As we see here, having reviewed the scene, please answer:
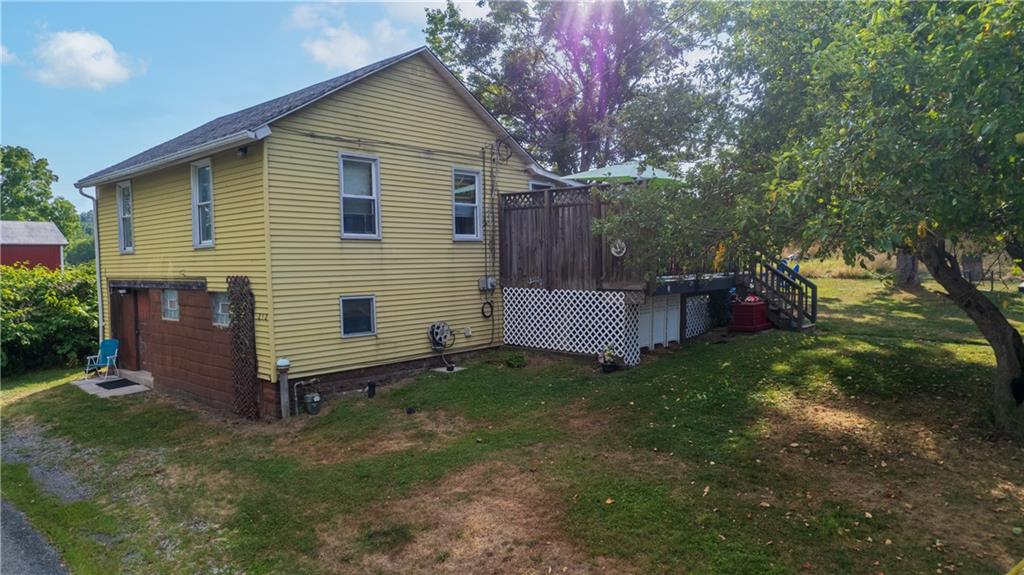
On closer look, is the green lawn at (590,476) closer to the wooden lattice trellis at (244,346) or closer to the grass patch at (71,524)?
the grass patch at (71,524)

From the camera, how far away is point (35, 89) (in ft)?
61.0

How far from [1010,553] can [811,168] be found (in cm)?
354

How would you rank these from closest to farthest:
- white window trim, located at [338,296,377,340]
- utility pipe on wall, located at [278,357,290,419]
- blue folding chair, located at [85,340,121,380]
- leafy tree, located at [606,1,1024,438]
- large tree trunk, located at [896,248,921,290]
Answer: leafy tree, located at [606,1,1024,438], utility pipe on wall, located at [278,357,290,419], white window trim, located at [338,296,377,340], blue folding chair, located at [85,340,121,380], large tree trunk, located at [896,248,921,290]

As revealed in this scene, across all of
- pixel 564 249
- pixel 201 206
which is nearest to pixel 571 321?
pixel 564 249

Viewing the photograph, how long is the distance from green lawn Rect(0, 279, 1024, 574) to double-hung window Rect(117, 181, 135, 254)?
4643 millimetres

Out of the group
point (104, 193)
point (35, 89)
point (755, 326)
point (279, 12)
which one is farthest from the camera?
point (35, 89)

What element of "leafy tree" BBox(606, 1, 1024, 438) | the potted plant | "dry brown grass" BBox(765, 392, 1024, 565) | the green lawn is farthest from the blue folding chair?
"dry brown grass" BBox(765, 392, 1024, 565)

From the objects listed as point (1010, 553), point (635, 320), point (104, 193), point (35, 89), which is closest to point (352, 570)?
point (1010, 553)

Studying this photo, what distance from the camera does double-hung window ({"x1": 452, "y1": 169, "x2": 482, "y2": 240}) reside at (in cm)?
1198

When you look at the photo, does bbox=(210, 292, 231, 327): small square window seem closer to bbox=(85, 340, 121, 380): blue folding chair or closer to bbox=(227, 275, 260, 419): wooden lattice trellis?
bbox=(227, 275, 260, 419): wooden lattice trellis

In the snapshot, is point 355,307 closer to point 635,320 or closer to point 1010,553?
point 635,320

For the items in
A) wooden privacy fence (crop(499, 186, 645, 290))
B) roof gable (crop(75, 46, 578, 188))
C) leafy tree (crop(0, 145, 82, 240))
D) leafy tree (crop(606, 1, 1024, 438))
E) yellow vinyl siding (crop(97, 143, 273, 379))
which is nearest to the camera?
leafy tree (crop(606, 1, 1024, 438))

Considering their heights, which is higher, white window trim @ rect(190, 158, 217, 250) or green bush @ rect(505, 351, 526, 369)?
white window trim @ rect(190, 158, 217, 250)

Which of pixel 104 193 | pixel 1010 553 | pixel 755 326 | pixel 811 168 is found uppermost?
pixel 104 193
